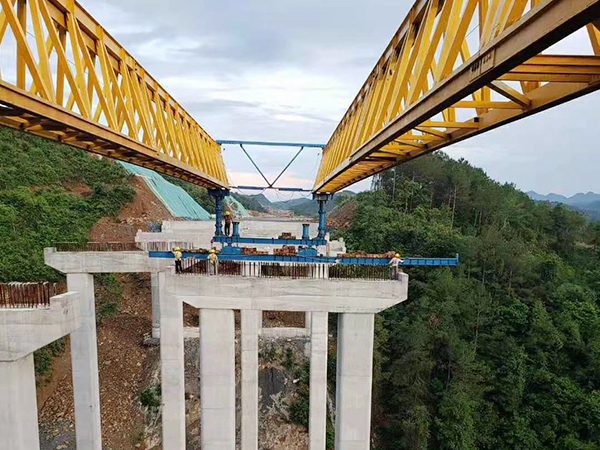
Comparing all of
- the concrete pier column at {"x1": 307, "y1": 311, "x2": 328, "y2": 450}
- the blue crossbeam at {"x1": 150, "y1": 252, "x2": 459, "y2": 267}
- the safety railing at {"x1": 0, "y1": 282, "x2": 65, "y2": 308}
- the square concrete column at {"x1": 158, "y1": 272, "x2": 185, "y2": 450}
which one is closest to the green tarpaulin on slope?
the square concrete column at {"x1": 158, "y1": 272, "x2": 185, "y2": 450}

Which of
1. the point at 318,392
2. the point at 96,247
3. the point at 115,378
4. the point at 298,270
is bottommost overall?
the point at 115,378

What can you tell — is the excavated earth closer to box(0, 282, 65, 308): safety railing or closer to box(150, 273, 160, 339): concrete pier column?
box(150, 273, 160, 339): concrete pier column

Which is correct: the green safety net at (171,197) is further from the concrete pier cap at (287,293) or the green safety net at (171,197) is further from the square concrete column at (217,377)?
the square concrete column at (217,377)

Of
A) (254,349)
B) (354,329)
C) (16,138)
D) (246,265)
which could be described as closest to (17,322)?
(246,265)

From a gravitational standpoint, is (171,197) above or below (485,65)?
below

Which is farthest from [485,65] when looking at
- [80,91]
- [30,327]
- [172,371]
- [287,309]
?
[172,371]

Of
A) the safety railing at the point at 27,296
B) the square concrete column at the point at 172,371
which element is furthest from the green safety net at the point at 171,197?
the safety railing at the point at 27,296

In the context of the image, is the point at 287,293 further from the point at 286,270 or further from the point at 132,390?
the point at 132,390
